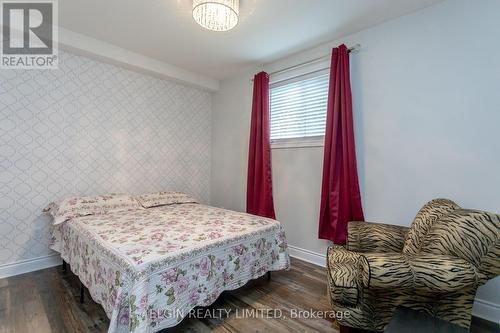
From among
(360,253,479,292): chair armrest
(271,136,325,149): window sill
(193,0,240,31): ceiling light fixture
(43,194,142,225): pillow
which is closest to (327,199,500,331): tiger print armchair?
(360,253,479,292): chair armrest

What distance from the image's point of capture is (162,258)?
142 centimetres

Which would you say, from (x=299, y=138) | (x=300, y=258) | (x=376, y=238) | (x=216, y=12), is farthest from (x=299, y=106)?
(x=300, y=258)

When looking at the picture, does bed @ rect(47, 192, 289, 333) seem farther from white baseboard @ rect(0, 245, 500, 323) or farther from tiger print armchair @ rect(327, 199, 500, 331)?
tiger print armchair @ rect(327, 199, 500, 331)

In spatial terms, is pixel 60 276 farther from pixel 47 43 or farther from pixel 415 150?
pixel 415 150

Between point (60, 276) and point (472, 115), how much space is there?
3.92 metres

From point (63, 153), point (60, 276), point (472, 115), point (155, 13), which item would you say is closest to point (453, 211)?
point (472, 115)

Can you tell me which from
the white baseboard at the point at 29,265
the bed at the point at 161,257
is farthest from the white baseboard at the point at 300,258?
the bed at the point at 161,257

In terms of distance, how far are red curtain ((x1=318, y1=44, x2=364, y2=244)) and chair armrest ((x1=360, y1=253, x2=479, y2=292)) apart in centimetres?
105

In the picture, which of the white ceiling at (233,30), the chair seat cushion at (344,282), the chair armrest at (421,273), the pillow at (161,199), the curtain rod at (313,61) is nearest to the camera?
the chair armrest at (421,273)

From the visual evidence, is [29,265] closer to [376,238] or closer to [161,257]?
[161,257]

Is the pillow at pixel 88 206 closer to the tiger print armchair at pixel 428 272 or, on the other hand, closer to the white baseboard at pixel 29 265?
the white baseboard at pixel 29 265

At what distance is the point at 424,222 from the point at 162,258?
178cm

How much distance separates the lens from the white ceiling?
6.71 feet

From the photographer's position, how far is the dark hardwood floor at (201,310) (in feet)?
5.41
